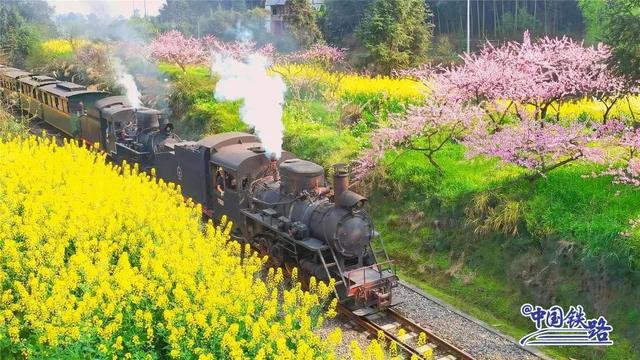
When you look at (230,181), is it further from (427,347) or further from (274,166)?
(427,347)

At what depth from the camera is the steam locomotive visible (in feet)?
40.0

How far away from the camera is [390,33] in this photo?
30797mm

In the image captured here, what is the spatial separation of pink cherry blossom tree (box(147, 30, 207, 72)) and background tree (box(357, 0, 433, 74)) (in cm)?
1201

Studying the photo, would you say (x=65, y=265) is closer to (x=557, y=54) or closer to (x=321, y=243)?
(x=321, y=243)

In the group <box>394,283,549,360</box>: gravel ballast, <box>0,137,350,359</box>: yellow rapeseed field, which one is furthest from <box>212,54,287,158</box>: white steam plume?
<box>394,283,549,360</box>: gravel ballast

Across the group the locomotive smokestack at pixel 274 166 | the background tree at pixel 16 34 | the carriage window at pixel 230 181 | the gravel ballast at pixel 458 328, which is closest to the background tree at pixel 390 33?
the locomotive smokestack at pixel 274 166

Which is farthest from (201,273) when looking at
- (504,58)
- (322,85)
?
(322,85)

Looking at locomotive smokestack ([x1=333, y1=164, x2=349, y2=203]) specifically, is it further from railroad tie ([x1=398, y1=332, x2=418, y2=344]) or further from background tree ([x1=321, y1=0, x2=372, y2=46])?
A: background tree ([x1=321, y1=0, x2=372, y2=46])

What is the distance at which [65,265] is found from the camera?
31.6ft

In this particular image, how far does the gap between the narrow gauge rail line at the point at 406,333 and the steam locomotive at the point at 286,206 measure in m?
0.23

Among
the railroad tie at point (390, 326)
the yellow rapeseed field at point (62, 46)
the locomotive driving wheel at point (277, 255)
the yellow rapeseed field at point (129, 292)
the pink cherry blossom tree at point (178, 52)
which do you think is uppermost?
the yellow rapeseed field at point (62, 46)

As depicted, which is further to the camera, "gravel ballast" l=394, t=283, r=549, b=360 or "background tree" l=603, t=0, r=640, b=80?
"background tree" l=603, t=0, r=640, b=80

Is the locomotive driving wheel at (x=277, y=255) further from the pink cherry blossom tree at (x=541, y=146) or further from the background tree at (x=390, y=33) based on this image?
the background tree at (x=390, y=33)

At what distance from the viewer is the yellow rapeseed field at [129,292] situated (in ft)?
25.1
